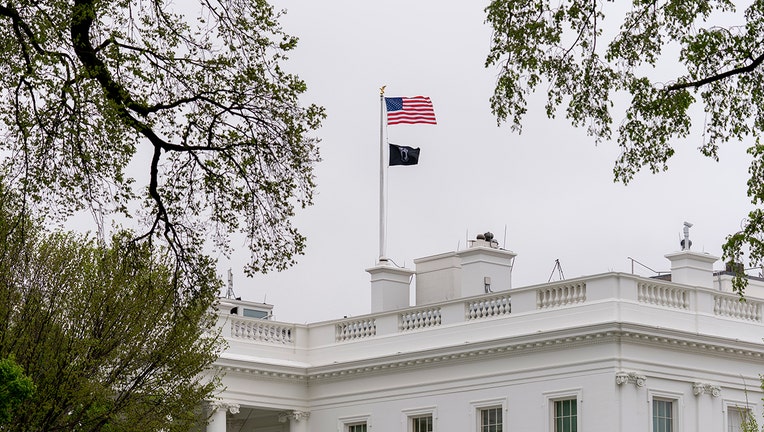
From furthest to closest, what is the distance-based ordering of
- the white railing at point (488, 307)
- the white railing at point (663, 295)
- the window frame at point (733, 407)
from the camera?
1. the white railing at point (488, 307)
2. the window frame at point (733, 407)
3. the white railing at point (663, 295)

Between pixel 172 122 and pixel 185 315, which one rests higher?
pixel 172 122

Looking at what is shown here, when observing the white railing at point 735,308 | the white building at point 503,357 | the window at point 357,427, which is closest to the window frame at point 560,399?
the white building at point 503,357

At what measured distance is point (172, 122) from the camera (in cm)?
1880

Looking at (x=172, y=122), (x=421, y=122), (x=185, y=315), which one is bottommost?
(x=185, y=315)

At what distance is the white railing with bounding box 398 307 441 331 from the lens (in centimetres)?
4081

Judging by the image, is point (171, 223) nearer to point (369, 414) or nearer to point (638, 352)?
point (638, 352)

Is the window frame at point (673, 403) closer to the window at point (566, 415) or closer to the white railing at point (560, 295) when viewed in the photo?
the window at point (566, 415)

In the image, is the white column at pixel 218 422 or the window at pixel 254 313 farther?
the window at pixel 254 313

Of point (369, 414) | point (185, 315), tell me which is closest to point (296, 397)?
point (369, 414)

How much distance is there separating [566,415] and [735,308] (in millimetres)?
4671

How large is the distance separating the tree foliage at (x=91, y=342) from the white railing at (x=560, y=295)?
814 cm

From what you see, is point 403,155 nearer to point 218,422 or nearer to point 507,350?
point 218,422

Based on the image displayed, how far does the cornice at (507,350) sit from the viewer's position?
3603cm

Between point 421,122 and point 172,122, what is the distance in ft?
93.2
